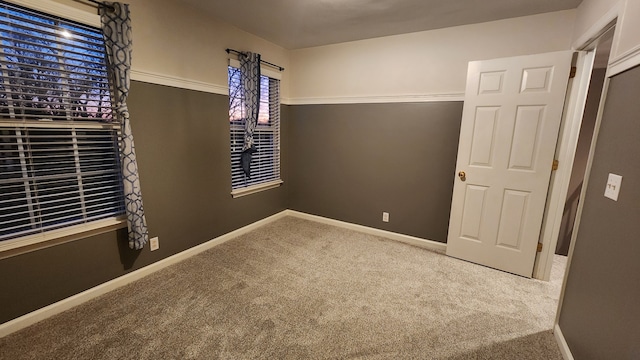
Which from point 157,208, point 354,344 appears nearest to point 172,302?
point 157,208

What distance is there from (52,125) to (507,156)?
3.61m

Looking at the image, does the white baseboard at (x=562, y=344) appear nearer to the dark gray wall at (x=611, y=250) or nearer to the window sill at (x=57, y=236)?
the dark gray wall at (x=611, y=250)

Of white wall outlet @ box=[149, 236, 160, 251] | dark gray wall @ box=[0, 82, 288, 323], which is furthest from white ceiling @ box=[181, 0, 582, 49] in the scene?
white wall outlet @ box=[149, 236, 160, 251]

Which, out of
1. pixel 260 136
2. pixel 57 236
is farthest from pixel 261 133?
pixel 57 236

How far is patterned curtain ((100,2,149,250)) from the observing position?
1864 millimetres

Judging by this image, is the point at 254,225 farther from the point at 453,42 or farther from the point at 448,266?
the point at 453,42

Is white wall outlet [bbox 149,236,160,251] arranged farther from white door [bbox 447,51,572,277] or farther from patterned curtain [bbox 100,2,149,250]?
white door [bbox 447,51,572,277]

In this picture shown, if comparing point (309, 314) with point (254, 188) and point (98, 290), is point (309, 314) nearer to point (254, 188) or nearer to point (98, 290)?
point (98, 290)

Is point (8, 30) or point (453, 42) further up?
point (453, 42)

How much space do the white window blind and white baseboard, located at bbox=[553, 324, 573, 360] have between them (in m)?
3.14

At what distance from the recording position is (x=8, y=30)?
1520mm

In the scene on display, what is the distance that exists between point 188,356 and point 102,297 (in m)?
1.07

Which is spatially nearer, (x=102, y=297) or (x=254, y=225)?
(x=102, y=297)

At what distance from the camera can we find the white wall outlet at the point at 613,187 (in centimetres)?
127
